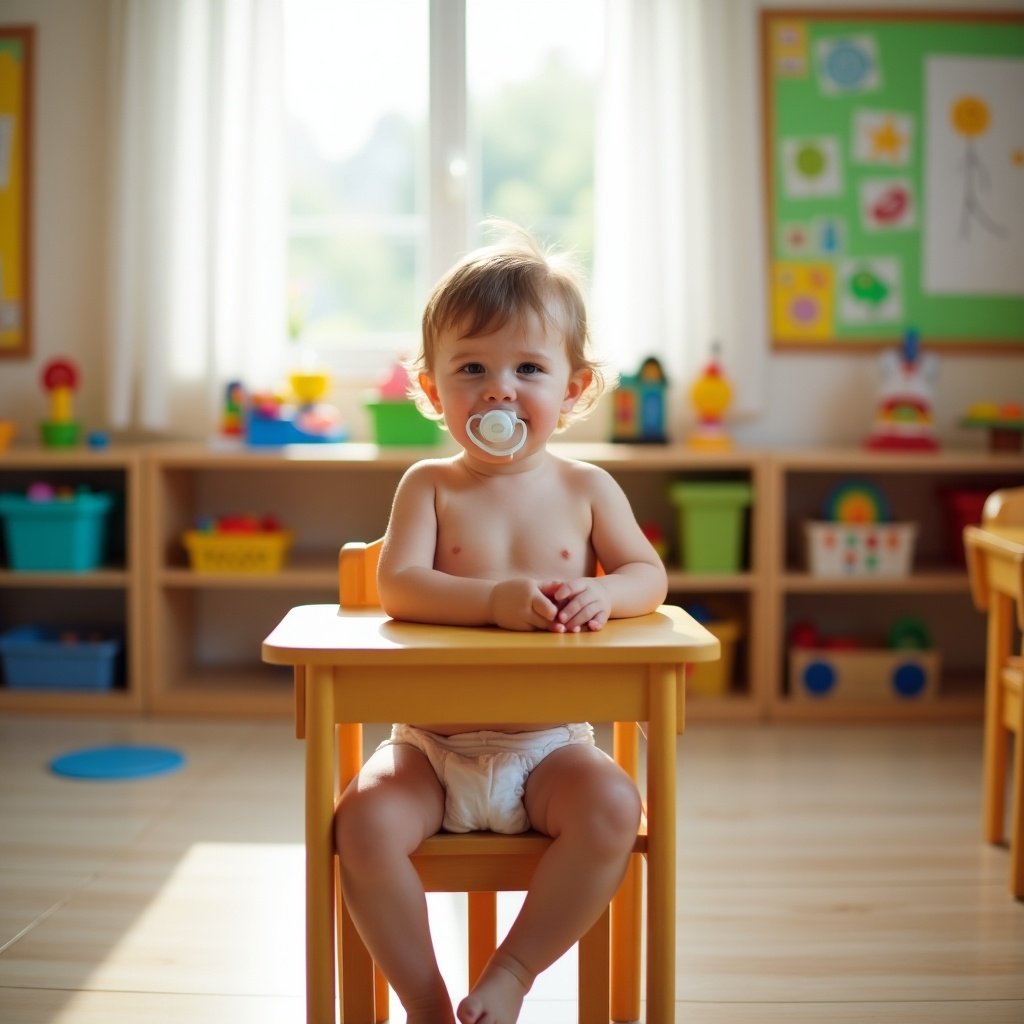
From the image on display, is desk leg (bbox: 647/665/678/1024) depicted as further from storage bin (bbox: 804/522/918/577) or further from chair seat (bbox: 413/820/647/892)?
storage bin (bbox: 804/522/918/577)

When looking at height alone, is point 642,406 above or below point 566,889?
above

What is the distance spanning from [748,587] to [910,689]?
1.58ft

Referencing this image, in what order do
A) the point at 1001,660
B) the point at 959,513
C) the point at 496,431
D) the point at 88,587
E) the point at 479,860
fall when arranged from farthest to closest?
1. the point at 88,587
2. the point at 959,513
3. the point at 1001,660
4. the point at 496,431
5. the point at 479,860

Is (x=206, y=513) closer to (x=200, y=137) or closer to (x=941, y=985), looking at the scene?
(x=200, y=137)

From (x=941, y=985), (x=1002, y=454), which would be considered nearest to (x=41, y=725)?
(x=941, y=985)

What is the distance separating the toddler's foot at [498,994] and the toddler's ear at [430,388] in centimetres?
65

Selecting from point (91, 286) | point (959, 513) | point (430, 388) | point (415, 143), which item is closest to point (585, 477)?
point (430, 388)

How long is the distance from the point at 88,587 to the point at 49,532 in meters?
0.43

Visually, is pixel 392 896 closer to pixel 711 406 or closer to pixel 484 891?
pixel 484 891

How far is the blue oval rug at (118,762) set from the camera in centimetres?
275

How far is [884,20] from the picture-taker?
352cm

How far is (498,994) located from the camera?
51.7 inches

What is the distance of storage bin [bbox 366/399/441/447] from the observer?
3326mm

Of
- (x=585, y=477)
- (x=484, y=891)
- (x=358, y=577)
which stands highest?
(x=585, y=477)
